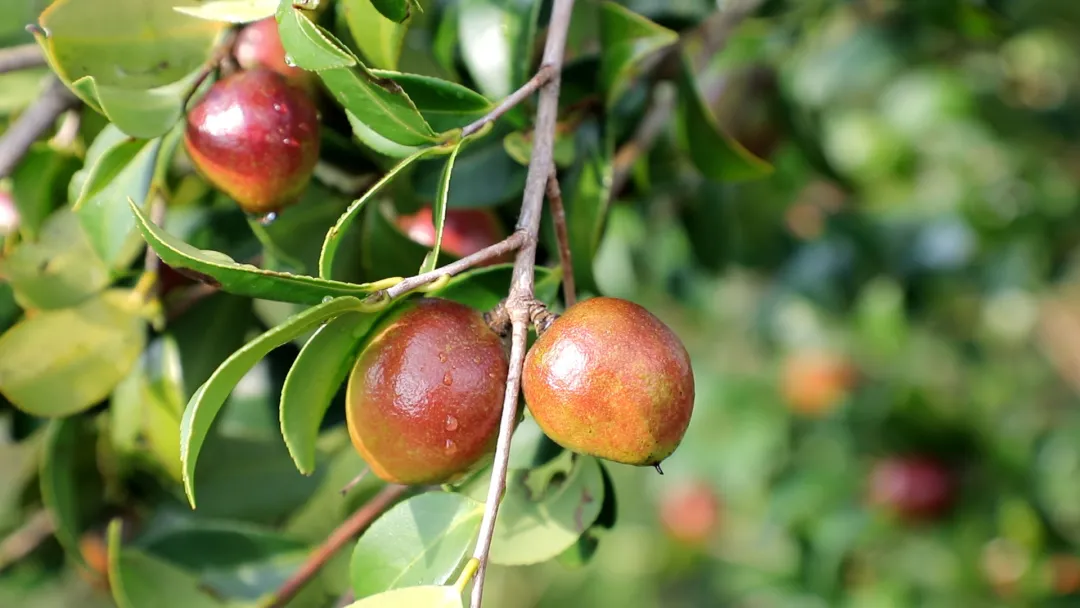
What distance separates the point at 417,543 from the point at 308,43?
13.6 inches

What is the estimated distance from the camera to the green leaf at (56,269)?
91 centimetres

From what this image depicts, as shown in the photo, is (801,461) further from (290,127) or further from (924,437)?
(290,127)

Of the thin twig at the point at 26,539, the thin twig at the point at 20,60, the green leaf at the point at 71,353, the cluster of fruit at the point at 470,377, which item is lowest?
the thin twig at the point at 26,539

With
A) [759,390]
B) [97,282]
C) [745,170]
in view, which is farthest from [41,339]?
[759,390]

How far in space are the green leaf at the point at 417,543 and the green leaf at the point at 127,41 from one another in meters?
0.42

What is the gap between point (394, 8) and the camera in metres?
0.67

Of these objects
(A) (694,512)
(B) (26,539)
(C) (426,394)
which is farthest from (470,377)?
(A) (694,512)

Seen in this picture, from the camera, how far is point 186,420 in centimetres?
57

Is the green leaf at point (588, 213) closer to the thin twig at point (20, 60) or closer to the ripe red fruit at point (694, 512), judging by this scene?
the thin twig at point (20, 60)

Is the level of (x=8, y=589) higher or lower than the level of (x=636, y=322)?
lower

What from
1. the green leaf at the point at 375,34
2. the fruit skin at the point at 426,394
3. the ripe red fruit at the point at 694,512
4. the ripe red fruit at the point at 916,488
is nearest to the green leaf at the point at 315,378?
the fruit skin at the point at 426,394

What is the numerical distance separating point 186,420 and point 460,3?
0.53m

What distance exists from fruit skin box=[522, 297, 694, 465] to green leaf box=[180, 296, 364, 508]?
0.46 ft

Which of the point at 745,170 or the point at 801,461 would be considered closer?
the point at 745,170
